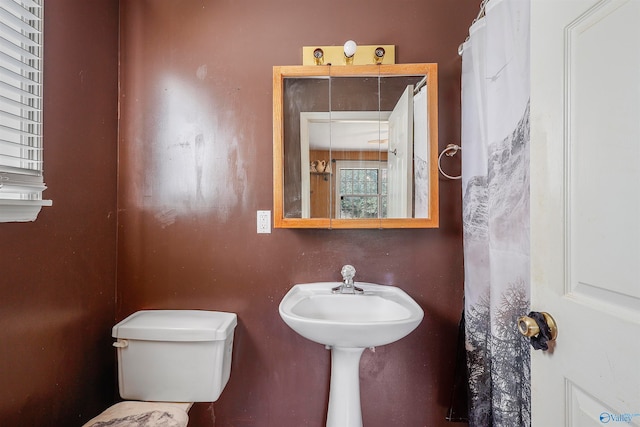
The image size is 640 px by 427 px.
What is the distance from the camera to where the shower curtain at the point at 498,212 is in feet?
3.26

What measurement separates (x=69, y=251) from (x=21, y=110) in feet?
1.68

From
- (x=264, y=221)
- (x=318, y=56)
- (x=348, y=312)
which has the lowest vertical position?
(x=348, y=312)

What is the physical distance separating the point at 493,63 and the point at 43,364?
1865 millimetres

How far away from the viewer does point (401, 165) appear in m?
1.40

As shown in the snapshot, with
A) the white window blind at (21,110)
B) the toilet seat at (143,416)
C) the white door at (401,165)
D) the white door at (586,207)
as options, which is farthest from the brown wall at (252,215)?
the white door at (586,207)

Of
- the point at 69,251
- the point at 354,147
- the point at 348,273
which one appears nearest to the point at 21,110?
the point at 69,251

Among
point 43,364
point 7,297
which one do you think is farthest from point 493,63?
point 43,364

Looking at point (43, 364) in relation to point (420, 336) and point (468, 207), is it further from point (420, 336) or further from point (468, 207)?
point (468, 207)

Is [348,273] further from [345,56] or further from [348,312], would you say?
[345,56]

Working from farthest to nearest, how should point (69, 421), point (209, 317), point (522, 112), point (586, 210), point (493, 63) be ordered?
point (209, 317) → point (69, 421) → point (493, 63) → point (522, 112) → point (586, 210)

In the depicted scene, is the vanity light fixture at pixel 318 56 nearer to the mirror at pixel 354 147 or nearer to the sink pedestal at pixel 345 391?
the mirror at pixel 354 147

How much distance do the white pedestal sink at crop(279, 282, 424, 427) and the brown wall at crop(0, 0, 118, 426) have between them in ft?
2.69

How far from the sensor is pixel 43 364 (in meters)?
1.12

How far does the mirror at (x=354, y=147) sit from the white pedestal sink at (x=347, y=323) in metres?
0.30
